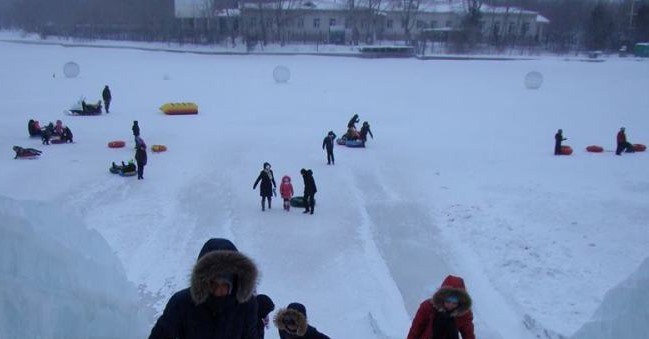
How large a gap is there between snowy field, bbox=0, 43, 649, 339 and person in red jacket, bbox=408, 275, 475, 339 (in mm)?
2476

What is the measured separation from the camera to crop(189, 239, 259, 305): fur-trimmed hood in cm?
293

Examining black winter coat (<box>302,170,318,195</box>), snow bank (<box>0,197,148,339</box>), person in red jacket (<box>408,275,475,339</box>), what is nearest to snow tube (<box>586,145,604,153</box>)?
black winter coat (<box>302,170,318,195</box>)

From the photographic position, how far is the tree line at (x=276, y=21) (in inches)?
A: 2640

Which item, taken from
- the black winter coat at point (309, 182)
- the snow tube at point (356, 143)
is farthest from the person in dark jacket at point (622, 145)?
the black winter coat at point (309, 182)

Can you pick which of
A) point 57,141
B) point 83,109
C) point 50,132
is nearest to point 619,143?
point 57,141

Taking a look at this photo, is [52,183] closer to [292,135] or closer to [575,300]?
[292,135]

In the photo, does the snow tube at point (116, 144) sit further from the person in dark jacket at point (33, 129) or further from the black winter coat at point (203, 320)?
the black winter coat at point (203, 320)

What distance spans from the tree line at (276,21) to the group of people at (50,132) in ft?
178

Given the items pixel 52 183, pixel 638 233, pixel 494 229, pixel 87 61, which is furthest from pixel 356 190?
pixel 87 61

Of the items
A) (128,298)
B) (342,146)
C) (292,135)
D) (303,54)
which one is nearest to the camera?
(128,298)

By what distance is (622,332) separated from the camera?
18.3ft

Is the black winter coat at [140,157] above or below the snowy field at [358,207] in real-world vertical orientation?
above

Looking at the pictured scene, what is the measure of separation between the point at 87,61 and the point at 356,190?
1725 inches

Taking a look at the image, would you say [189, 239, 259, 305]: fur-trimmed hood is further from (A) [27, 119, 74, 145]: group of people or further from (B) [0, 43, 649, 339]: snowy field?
(A) [27, 119, 74, 145]: group of people
